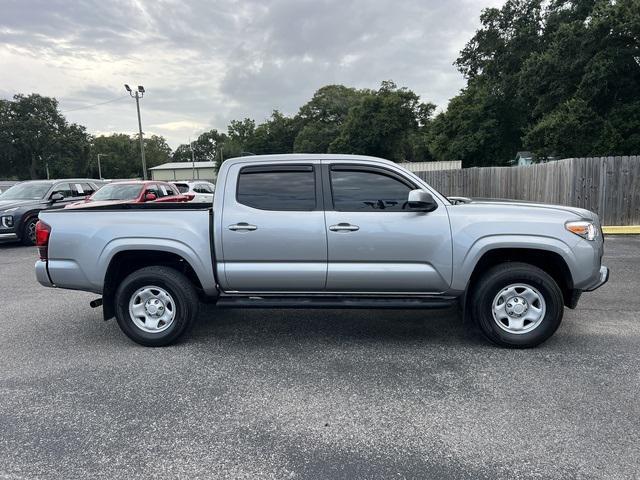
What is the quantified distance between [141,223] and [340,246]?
203cm

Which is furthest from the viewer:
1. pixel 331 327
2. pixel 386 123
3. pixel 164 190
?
pixel 386 123

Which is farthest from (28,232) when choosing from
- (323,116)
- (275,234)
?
(323,116)

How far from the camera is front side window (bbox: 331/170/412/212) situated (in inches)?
177

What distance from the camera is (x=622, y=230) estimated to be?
12.5 m

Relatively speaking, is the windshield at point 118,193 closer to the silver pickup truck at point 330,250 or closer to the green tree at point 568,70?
the silver pickup truck at point 330,250

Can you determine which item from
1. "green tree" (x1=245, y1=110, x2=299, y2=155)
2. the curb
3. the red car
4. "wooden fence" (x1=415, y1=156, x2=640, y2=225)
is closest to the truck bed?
the red car

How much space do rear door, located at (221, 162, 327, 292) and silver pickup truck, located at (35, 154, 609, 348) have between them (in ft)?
0.03

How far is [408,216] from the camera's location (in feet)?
14.5

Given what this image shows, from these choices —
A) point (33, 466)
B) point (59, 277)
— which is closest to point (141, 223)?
point (59, 277)

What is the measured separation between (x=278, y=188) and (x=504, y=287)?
8.01 feet

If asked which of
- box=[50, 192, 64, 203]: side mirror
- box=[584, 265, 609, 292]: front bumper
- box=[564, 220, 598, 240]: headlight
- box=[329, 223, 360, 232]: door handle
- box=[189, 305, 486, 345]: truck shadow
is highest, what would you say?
box=[50, 192, 64, 203]: side mirror

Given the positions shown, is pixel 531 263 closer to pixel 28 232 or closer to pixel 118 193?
pixel 118 193

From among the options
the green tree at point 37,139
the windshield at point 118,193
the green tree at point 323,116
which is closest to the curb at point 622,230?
the windshield at point 118,193

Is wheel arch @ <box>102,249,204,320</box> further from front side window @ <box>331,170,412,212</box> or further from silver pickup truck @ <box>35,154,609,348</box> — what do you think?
front side window @ <box>331,170,412,212</box>
